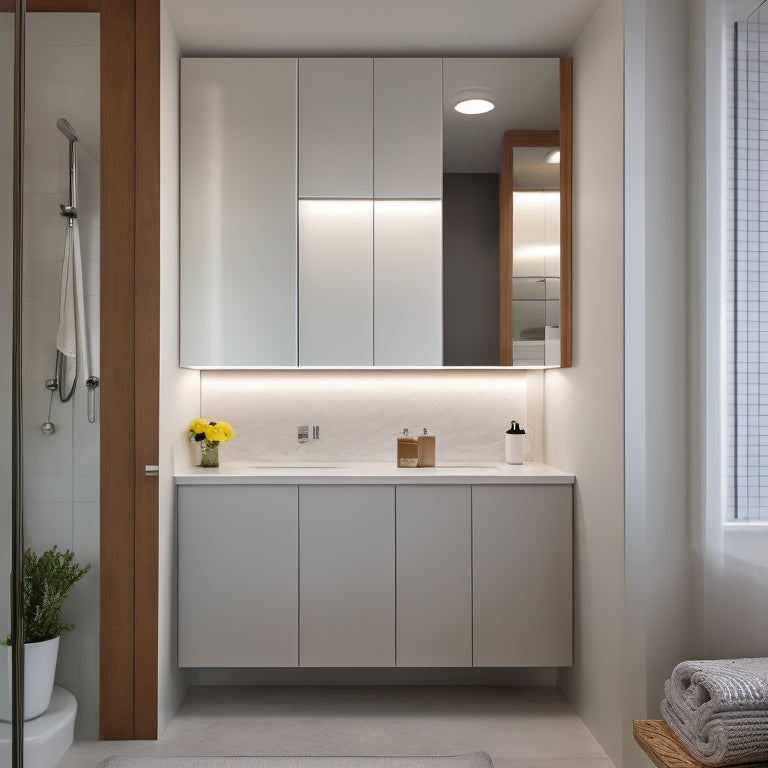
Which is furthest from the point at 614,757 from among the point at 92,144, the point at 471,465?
the point at 92,144

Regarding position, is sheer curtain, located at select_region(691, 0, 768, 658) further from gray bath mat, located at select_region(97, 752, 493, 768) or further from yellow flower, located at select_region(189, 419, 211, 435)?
yellow flower, located at select_region(189, 419, 211, 435)

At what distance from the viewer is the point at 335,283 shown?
295 centimetres

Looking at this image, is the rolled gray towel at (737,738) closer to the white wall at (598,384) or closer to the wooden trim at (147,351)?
the white wall at (598,384)

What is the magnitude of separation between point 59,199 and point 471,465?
2147 millimetres

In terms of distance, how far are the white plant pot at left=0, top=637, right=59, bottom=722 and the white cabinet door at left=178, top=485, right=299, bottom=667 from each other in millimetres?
700

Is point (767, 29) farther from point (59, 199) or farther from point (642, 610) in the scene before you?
point (59, 199)

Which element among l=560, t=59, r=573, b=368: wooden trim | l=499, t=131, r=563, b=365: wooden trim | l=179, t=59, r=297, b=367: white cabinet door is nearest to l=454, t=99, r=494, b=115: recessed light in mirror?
l=499, t=131, r=563, b=365: wooden trim

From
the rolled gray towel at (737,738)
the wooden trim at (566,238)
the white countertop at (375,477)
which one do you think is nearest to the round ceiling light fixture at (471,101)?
the wooden trim at (566,238)

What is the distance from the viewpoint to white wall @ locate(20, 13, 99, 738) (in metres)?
1.34

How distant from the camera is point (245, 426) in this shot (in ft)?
11.0

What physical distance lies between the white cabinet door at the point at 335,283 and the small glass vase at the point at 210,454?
1.87 ft

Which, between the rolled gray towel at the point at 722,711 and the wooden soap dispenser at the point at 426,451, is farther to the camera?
Result: the wooden soap dispenser at the point at 426,451

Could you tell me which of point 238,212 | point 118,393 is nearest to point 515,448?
point 238,212

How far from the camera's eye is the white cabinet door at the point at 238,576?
2.75m
